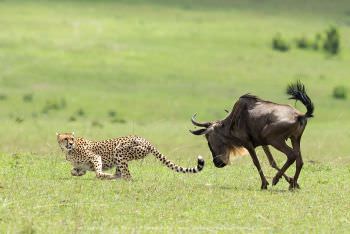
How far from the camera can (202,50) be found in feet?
155

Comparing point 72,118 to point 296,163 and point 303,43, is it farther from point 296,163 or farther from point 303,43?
point 296,163

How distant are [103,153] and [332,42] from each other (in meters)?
31.8

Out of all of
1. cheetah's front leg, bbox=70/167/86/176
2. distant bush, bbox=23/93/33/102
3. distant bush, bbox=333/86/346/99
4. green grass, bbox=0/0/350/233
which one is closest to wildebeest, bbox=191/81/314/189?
green grass, bbox=0/0/350/233

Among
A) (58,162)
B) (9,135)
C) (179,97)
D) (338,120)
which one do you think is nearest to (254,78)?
(179,97)

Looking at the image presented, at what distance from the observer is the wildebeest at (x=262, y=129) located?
16.2 meters

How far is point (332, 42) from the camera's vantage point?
47.6 metres

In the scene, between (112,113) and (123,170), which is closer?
(123,170)

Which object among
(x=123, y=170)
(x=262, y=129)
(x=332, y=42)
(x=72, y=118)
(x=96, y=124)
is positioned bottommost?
(x=72, y=118)

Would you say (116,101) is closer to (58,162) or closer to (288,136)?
(58,162)

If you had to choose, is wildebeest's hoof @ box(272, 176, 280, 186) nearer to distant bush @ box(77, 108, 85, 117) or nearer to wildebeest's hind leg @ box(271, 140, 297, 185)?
wildebeest's hind leg @ box(271, 140, 297, 185)

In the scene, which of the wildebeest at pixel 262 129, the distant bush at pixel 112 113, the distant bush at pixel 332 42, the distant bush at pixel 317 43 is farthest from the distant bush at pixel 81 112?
the wildebeest at pixel 262 129

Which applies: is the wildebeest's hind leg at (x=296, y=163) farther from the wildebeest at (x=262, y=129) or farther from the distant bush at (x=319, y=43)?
the distant bush at (x=319, y=43)

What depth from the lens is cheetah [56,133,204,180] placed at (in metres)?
16.7

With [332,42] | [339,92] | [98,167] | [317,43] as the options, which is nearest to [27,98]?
[339,92]
